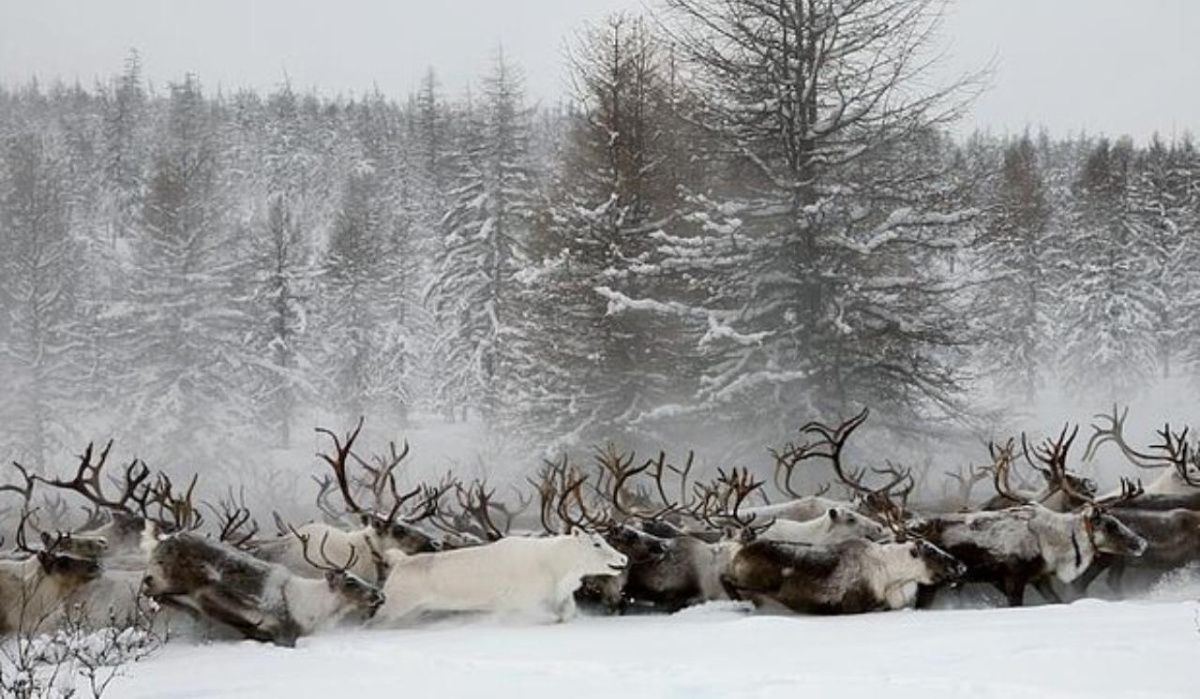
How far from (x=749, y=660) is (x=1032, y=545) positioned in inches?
140

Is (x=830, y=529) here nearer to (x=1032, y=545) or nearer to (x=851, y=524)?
(x=851, y=524)

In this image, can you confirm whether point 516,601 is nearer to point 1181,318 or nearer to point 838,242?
point 838,242

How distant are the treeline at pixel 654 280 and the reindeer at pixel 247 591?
349 inches

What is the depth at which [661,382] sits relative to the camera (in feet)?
61.1

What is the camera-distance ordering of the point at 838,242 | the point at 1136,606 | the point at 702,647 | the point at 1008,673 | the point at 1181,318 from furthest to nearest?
the point at 1181,318
the point at 838,242
the point at 1136,606
the point at 702,647
the point at 1008,673

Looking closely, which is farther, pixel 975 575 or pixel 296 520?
pixel 296 520

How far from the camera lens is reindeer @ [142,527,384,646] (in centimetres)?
759

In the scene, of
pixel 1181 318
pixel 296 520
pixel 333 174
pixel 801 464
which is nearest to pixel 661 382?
pixel 801 464

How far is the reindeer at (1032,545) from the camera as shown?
7.87 m

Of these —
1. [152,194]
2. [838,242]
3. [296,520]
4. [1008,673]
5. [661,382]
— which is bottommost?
[296,520]

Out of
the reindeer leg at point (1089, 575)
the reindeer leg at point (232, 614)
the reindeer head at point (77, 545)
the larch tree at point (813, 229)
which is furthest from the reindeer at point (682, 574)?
the larch tree at point (813, 229)

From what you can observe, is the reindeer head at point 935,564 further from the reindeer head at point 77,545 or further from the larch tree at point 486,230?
the larch tree at point 486,230

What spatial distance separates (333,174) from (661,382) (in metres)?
69.7

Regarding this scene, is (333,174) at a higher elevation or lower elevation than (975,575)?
higher
